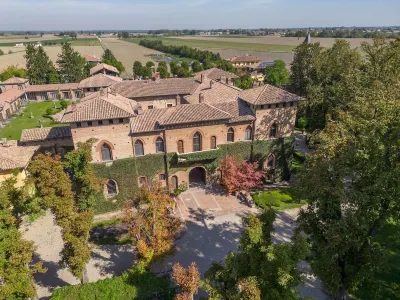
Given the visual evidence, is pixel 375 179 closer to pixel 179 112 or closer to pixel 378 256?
pixel 378 256

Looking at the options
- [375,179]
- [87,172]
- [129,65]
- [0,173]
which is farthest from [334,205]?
[129,65]

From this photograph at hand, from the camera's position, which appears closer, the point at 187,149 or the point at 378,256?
the point at 378,256

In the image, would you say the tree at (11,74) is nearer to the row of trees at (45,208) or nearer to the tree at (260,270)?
the row of trees at (45,208)

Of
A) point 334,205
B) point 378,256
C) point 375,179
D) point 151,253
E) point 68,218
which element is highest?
point 375,179

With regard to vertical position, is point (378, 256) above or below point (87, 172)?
below

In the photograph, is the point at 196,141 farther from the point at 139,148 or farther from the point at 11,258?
the point at 11,258

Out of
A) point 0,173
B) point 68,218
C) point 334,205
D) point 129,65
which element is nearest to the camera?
point 334,205
